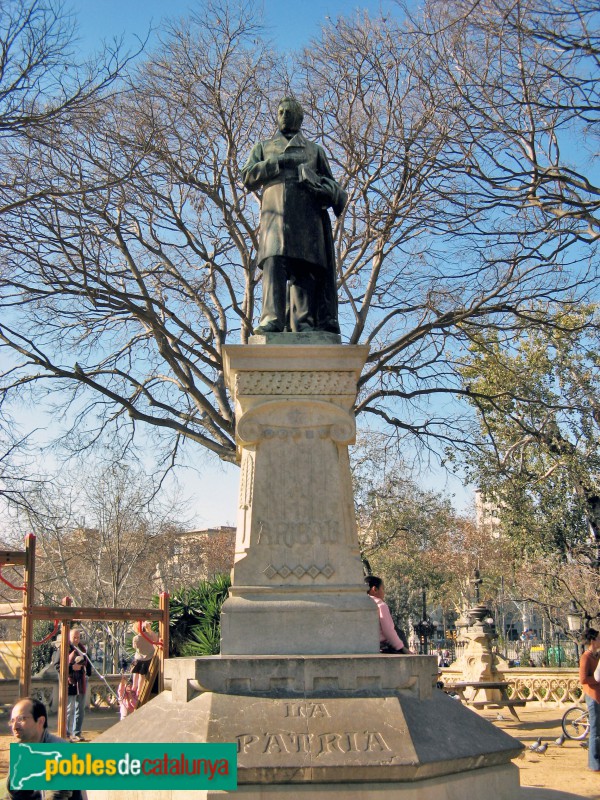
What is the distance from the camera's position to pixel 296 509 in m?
6.78

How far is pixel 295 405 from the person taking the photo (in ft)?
22.9

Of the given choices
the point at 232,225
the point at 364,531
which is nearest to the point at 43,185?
the point at 232,225

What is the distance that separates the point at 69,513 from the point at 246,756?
2544 cm

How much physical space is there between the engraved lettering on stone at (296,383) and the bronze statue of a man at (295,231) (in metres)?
0.54

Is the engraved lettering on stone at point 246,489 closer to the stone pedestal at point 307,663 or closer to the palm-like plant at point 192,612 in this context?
the stone pedestal at point 307,663

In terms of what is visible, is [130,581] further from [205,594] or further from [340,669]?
[340,669]

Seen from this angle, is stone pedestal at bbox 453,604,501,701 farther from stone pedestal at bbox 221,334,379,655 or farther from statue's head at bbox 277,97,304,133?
statue's head at bbox 277,97,304,133

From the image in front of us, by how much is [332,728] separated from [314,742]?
0.58 ft

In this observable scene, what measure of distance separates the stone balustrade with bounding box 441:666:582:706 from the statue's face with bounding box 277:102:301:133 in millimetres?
16556

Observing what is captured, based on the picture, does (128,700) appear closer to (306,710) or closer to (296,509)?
(296,509)

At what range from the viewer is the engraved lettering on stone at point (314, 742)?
17.5 feet

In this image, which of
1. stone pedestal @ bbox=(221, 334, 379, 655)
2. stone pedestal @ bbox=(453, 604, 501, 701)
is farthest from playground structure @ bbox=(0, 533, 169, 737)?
stone pedestal @ bbox=(453, 604, 501, 701)

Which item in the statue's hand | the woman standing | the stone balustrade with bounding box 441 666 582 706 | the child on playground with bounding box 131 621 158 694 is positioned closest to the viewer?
the statue's hand

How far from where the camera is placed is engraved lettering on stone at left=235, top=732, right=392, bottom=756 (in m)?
5.34
